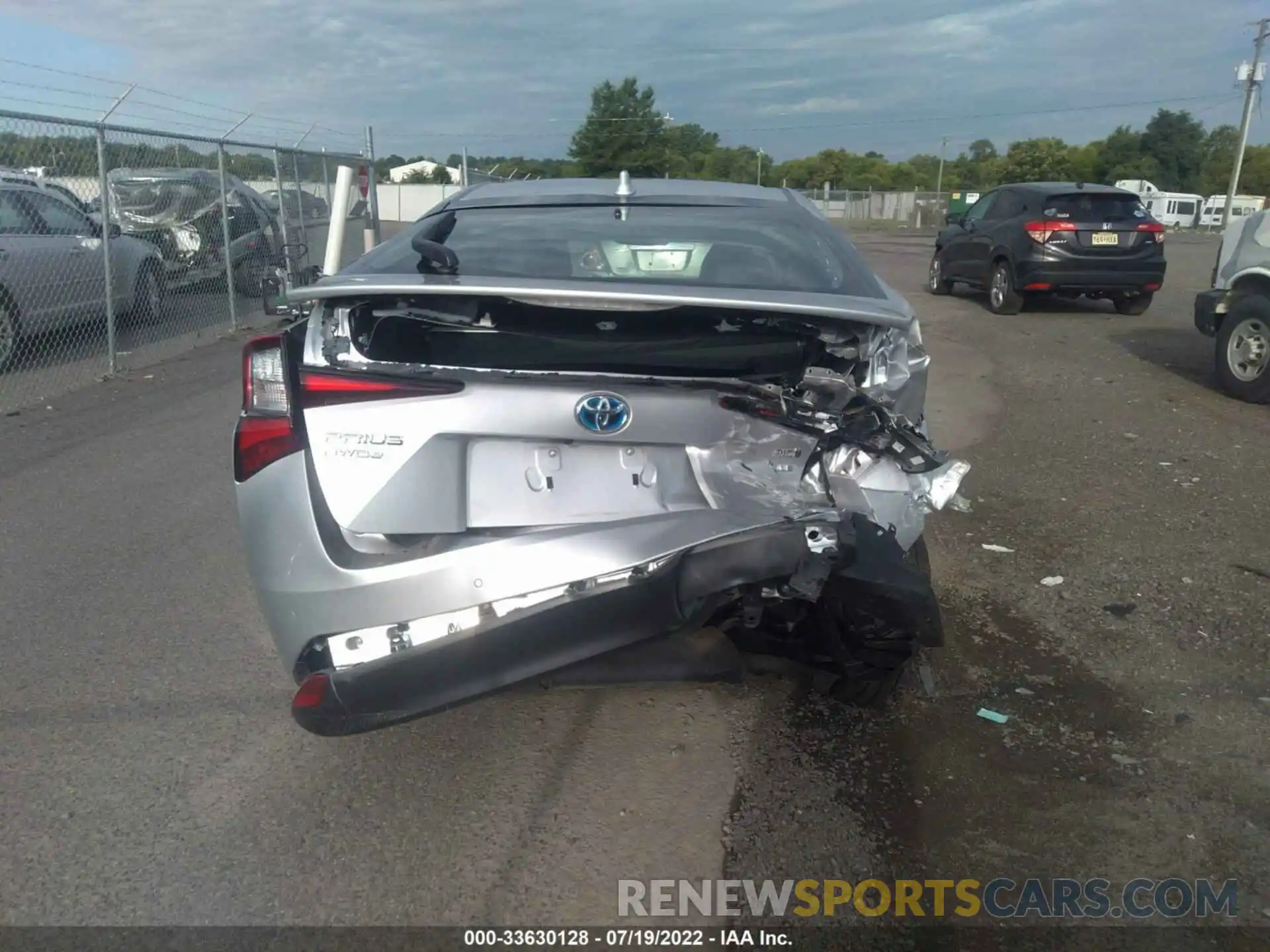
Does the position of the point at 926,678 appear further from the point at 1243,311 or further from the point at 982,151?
the point at 982,151

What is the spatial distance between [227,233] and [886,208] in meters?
48.8

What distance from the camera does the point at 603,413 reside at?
273 centimetres

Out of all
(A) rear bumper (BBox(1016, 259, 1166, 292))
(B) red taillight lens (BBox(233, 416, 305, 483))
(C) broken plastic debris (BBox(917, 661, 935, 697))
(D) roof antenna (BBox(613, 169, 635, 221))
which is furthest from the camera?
(A) rear bumper (BBox(1016, 259, 1166, 292))

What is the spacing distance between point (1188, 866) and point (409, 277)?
8.84 feet

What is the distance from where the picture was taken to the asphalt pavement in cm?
279

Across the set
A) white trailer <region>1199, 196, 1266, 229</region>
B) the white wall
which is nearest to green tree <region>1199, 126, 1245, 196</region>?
white trailer <region>1199, 196, 1266, 229</region>

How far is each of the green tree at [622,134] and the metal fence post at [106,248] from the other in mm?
43100

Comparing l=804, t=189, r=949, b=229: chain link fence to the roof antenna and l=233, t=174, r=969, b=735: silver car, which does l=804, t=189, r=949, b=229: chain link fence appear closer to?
the roof antenna

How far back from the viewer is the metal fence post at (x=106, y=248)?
9.20 meters

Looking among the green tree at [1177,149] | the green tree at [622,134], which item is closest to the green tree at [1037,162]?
the green tree at [1177,149]

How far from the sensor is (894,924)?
2.62m

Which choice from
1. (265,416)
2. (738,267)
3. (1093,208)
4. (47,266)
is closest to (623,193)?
(738,267)

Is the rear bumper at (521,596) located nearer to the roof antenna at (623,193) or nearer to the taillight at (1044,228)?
the roof antenna at (623,193)

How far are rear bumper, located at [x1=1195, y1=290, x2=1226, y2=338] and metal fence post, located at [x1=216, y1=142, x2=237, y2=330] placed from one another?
393 inches
